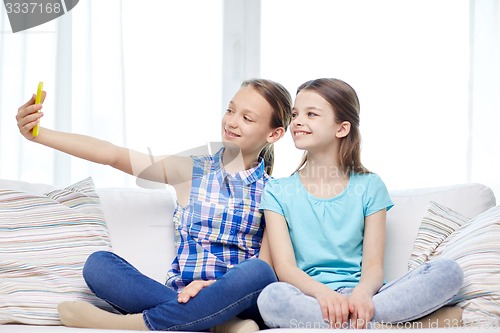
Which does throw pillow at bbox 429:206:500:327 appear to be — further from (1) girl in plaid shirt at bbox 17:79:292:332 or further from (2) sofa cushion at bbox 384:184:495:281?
(1) girl in plaid shirt at bbox 17:79:292:332

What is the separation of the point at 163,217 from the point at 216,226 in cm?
19

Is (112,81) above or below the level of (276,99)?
above

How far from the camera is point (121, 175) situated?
2.83 metres

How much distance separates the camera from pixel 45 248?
173 centimetres

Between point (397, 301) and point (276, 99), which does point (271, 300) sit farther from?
point (276, 99)

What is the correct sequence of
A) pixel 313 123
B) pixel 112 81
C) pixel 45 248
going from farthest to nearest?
pixel 112 81
pixel 313 123
pixel 45 248

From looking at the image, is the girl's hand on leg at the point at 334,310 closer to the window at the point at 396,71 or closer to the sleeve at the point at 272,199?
the sleeve at the point at 272,199

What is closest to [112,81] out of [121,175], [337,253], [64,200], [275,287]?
[121,175]

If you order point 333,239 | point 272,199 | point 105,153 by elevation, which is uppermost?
point 105,153

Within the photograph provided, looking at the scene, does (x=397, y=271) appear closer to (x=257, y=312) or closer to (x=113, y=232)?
(x=257, y=312)

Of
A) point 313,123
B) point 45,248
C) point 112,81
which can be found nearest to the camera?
point 45,248

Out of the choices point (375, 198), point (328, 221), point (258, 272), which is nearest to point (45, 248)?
point (258, 272)

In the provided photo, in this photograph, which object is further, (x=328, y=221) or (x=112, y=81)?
(x=112, y=81)

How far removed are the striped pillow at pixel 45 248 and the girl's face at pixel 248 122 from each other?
426 millimetres
